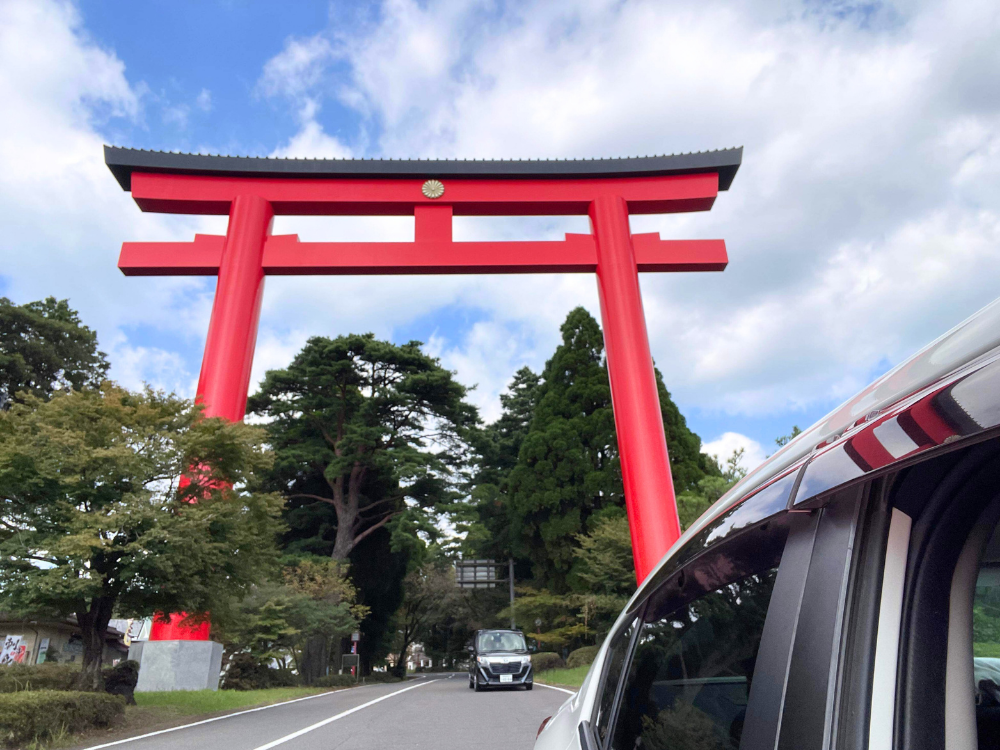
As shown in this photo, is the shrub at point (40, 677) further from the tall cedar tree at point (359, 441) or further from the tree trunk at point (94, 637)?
the tall cedar tree at point (359, 441)

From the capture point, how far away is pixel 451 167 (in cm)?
1655

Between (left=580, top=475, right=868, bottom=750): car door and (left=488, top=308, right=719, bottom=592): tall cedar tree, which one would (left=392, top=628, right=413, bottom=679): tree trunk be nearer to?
(left=488, top=308, right=719, bottom=592): tall cedar tree

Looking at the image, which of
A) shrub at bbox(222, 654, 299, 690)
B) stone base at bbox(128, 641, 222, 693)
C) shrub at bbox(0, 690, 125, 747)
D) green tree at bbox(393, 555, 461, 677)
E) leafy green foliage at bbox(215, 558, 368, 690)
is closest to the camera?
shrub at bbox(0, 690, 125, 747)

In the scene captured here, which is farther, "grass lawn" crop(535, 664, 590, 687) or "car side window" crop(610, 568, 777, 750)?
"grass lawn" crop(535, 664, 590, 687)

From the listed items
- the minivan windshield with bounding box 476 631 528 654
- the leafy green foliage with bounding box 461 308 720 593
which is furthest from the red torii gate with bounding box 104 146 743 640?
the leafy green foliage with bounding box 461 308 720 593

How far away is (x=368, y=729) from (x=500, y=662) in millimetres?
9693

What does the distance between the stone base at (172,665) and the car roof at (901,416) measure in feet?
53.7

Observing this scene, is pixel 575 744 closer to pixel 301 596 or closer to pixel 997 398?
pixel 997 398

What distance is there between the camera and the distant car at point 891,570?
0.77 m

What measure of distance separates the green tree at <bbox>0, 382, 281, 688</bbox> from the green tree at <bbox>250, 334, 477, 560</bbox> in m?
17.4

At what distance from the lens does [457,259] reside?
15859 millimetres

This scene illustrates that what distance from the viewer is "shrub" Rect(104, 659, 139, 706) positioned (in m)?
12.7

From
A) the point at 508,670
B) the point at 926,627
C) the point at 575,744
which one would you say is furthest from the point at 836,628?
the point at 508,670

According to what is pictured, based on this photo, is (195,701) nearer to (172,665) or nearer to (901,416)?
(172,665)
